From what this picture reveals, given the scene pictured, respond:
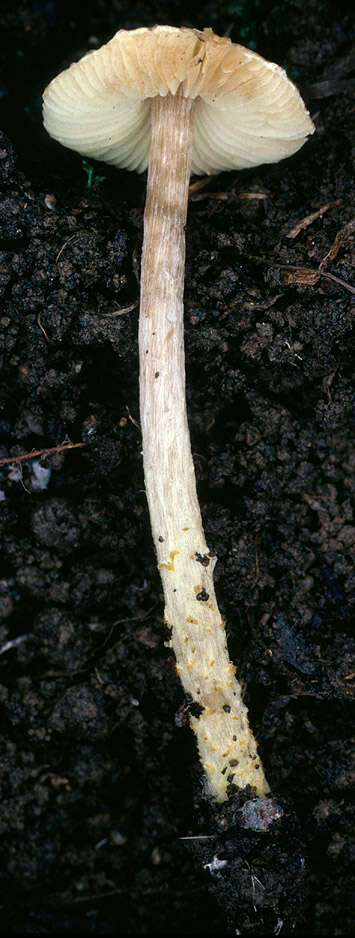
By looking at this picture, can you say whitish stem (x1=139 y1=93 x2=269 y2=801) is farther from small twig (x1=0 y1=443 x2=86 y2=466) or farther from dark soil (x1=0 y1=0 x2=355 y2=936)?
small twig (x1=0 y1=443 x2=86 y2=466)

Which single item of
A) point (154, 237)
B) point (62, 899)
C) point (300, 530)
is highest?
point (154, 237)

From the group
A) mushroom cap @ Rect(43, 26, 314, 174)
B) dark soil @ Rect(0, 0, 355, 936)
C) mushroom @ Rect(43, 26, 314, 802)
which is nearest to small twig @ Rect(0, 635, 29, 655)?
dark soil @ Rect(0, 0, 355, 936)

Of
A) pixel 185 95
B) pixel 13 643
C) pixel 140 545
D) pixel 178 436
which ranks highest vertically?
pixel 185 95

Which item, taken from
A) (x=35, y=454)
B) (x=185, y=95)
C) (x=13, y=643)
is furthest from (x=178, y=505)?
(x=185, y=95)

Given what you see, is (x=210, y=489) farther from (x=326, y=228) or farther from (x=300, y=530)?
(x=326, y=228)

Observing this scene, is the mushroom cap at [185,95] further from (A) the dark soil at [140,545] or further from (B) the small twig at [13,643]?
(B) the small twig at [13,643]

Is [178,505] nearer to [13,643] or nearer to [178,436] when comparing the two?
[178,436]

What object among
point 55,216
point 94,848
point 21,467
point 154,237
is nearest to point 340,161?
point 154,237
